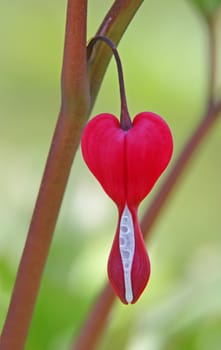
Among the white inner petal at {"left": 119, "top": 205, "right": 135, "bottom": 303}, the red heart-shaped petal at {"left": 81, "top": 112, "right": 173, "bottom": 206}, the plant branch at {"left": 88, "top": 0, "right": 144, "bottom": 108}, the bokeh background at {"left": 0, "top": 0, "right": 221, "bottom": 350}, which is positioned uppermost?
the plant branch at {"left": 88, "top": 0, "right": 144, "bottom": 108}

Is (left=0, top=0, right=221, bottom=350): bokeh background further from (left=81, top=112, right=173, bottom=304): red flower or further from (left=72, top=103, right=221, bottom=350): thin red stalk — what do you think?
(left=81, top=112, right=173, bottom=304): red flower

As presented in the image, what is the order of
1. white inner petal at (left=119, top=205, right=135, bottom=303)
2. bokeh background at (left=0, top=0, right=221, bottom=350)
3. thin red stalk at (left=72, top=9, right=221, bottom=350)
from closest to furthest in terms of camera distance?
white inner petal at (left=119, top=205, right=135, bottom=303)
thin red stalk at (left=72, top=9, right=221, bottom=350)
bokeh background at (left=0, top=0, right=221, bottom=350)

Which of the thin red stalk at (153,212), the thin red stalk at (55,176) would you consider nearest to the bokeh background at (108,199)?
the thin red stalk at (153,212)

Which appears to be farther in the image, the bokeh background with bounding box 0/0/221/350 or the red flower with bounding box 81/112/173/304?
the bokeh background with bounding box 0/0/221/350

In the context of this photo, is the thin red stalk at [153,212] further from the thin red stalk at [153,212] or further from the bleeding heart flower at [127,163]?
the bleeding heart flower at [127,163]

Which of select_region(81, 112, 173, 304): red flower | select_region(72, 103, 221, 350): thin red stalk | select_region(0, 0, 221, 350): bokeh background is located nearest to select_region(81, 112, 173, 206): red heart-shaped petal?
select_region(81, 112, 173, 304): red flower

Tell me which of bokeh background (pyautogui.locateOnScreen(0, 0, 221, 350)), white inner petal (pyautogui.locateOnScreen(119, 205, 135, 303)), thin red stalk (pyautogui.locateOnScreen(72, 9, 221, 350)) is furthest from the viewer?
Answer: bokeh background (pyautogui.locateOnScreen(0, 0, 221, 350))

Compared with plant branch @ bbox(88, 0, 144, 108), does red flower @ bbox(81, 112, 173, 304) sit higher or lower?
lower
